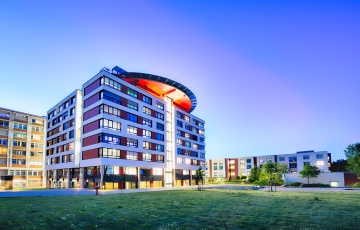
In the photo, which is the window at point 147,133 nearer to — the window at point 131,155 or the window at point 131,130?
the window at point 131,130

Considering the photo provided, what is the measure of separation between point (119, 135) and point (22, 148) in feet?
178

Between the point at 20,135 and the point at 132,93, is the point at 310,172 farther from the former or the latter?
the point at 20,135

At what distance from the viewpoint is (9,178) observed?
268ft

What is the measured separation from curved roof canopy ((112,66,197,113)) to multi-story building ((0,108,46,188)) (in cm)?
4856

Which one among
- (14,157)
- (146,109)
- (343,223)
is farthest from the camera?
(14,157)

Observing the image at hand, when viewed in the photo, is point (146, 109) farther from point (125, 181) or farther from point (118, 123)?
point (125, 181)

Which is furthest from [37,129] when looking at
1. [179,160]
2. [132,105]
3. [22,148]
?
[179,160]

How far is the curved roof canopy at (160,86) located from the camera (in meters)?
74.8

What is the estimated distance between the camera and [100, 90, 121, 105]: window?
5938cm

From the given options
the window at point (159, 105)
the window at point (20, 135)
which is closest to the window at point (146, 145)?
the window at point (159, 105)

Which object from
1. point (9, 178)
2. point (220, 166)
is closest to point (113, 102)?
point (9, 178)

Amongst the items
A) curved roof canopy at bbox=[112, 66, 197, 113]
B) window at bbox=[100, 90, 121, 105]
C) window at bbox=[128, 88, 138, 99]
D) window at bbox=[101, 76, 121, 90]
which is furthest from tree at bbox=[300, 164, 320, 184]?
window at bbox=[101, 76, 121, 90]

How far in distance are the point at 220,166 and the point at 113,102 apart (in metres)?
112

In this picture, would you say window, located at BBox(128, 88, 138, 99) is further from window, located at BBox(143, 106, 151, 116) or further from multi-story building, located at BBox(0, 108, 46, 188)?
multi-story building, located at BBox(0, 108, 46, 188)
